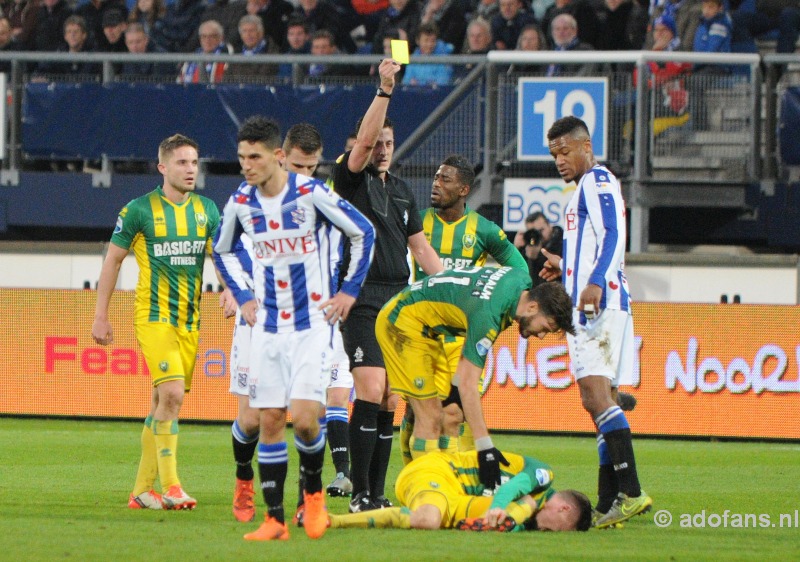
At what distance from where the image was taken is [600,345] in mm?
8320

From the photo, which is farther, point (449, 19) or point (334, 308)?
point (449, 19)

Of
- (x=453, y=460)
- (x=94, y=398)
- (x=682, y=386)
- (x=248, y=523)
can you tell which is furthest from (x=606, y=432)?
(x=94, y=398)

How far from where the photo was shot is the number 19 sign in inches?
624

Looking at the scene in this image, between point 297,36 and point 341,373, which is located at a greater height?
point 297,36

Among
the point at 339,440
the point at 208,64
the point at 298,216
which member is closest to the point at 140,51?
the point at 208,64

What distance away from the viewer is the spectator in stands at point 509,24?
17.3 metres

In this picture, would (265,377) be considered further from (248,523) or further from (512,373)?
(512,373)

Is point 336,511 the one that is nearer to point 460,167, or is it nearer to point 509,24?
point 460,167

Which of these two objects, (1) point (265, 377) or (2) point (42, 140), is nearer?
(1) point (265, 377)

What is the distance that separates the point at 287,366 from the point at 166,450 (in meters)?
1.86

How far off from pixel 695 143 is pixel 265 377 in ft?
32.7

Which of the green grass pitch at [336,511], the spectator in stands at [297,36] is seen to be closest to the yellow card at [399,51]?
the green grass pitch at [336,511]

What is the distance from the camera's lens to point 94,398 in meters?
15.0

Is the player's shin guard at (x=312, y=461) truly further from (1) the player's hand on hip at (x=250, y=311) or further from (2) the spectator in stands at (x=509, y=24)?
(2) the spectator in stands at (x=509, y=24)
